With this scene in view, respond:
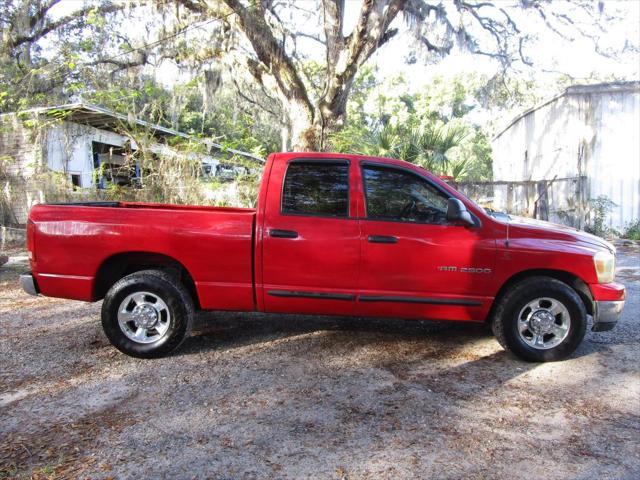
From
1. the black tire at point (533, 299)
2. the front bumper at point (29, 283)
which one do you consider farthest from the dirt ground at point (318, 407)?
the front bumper at point (29, 283)

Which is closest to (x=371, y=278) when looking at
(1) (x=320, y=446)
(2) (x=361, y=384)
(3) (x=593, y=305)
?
(2) (x=361, y=384)

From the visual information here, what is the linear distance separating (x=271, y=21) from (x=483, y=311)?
36.4 feet

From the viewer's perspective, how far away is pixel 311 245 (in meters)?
4.28

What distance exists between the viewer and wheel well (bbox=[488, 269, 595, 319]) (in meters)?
4.36

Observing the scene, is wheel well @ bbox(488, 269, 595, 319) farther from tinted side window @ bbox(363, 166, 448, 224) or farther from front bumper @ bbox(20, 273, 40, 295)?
front bumper @ bbox(20, 273, 40, 295)

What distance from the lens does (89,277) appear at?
439cm

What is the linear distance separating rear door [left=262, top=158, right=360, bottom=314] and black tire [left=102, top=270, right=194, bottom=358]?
76 cm

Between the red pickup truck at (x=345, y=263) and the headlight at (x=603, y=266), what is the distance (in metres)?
0.01

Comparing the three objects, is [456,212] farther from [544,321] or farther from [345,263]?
[544,321]

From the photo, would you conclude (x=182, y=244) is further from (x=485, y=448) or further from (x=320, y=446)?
(x=485, y=448)

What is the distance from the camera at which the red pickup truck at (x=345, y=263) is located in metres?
4.26

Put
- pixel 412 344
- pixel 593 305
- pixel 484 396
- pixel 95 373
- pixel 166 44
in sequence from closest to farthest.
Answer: pixel 484 396, pixel 95 373, pixel 593 305, pixel 412 344, pixel 166 44

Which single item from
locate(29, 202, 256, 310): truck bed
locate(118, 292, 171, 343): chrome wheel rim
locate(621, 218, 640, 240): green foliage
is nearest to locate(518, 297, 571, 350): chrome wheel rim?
locate(29, 202, 256, 310): truck bed

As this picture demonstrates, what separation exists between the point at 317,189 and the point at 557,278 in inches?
95.2
